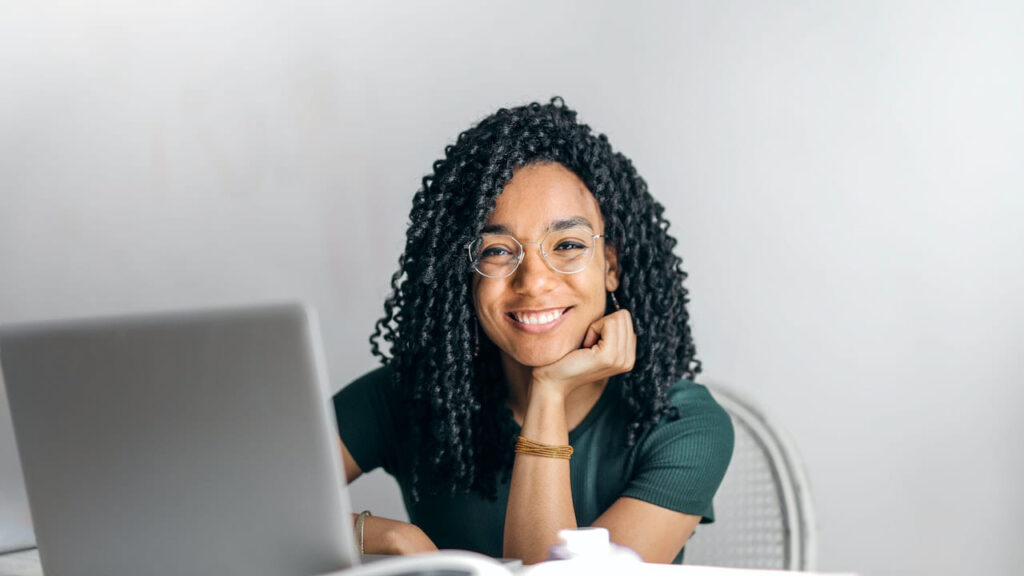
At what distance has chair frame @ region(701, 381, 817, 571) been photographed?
1604 mm

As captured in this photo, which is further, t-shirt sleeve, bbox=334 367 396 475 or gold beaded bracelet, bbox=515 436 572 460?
t-shirt sleeve, bbox=334 367 396 475

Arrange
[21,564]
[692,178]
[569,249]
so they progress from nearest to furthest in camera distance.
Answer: [21,564], [569,249], [692,178]

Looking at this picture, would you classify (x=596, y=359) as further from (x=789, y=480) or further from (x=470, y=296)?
(x=789, y=480)

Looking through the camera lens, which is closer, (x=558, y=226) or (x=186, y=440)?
(x=186, y=440)

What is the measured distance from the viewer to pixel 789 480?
1639 millimetres

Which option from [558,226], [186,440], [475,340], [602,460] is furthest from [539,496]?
[186,440]

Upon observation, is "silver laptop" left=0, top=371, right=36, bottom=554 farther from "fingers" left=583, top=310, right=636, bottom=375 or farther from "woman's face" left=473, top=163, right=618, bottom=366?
"fingers" left=583, top=310, right=636, bottom=375

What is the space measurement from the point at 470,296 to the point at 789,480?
24.6 inches

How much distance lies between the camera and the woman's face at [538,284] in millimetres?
1529

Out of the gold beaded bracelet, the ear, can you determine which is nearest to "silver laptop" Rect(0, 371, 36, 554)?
the gold beaded bracelet

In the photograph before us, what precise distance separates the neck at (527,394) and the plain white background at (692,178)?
0.43 m

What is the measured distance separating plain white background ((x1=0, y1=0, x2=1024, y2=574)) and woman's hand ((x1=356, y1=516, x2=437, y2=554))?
0.75 meters

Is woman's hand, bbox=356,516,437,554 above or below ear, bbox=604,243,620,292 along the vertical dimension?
below

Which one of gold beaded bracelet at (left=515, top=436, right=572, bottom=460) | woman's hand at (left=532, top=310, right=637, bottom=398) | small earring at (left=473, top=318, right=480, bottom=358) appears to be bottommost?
gold beaded bracelet at (left=515, top=436, right=572, bottom=460)
